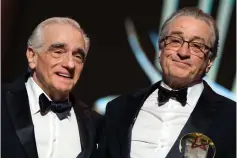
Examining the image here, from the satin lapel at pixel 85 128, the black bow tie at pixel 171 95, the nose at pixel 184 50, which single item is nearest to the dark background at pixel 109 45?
the satin lapel at pixel 85 128

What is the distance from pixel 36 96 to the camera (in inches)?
86.3

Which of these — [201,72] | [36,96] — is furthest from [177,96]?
[36,96]

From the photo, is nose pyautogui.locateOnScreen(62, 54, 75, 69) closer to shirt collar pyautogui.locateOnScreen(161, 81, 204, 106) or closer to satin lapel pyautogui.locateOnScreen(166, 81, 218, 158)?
shirt collar pyautogui.locateOnScreen(161, 81, 204, 106)

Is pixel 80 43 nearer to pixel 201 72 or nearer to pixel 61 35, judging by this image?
pixel 61 35

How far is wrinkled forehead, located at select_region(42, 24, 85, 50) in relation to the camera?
2123 mm

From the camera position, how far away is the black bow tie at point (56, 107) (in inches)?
84.7

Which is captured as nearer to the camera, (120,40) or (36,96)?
(36,96)

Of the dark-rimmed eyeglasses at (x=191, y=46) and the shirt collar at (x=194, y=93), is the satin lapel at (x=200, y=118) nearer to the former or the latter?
the shirt collar at (x=194, y=93)

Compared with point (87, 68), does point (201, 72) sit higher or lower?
higher

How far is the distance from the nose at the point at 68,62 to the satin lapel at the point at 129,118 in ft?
1.01

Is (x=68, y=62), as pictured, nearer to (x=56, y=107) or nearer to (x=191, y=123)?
(x=56, y=107)

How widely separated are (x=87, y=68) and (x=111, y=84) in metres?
0.21

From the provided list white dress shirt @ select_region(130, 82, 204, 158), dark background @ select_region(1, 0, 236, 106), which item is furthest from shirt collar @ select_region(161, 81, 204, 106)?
dark background @ select_region(1, 0, 236, 106)

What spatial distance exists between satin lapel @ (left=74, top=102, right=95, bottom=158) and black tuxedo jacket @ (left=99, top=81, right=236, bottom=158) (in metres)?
0.06
